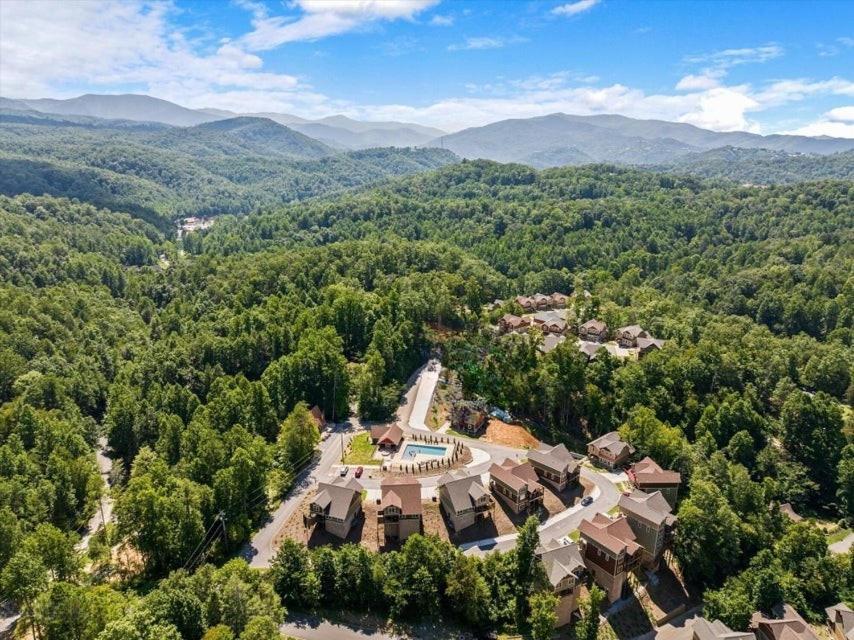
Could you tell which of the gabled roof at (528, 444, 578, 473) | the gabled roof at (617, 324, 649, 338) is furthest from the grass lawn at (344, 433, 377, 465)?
the gabled roof at (617, 324, 649, 338)

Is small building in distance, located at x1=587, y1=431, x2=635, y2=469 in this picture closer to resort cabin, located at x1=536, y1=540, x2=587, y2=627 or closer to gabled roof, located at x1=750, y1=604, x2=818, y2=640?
resort cabin, located at x1=536, y1=540, x2=587, y2=627

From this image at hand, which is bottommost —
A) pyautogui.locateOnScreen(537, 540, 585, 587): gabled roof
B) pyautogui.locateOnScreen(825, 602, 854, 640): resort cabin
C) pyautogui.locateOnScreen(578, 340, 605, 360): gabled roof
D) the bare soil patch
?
pyautogui.locateOnScreen(825, 602, 854, 640): resort cabin

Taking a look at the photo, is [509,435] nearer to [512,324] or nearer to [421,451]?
[421,451]

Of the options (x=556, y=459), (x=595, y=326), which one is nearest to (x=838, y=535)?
(x=556, y=459)

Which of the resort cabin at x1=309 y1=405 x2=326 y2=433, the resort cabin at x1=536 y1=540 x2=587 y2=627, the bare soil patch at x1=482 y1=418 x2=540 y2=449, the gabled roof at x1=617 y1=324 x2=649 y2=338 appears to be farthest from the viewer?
the gabled roof at x1=617 y1=324 x2=649 y2=338

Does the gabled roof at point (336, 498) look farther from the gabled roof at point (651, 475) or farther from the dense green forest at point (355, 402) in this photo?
the gabled roof at point (651, 475)

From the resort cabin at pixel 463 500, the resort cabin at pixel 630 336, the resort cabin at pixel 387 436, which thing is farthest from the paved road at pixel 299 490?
the resort cabin at pixel 630 336

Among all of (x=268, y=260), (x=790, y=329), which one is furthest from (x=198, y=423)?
(x=790, y=329)
